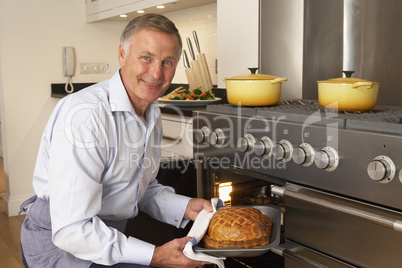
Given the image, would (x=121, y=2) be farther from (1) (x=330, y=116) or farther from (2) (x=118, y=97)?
(1) (x=330, y=116)

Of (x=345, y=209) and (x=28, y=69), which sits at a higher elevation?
(x=28, y=69)

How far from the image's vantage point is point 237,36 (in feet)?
7.38

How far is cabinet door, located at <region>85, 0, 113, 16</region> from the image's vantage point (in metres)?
3.44

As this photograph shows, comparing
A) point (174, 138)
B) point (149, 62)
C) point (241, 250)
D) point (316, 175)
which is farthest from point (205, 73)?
point (241, 250)

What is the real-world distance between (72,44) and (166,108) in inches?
67.0

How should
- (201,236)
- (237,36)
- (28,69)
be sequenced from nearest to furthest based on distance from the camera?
(201,236), (237,36), (28,69)

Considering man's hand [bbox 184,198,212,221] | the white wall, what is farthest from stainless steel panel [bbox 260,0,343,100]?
the white wall

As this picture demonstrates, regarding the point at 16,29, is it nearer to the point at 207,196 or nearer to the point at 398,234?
the point at 207,196

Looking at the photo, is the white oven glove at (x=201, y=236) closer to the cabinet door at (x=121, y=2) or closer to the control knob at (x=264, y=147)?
the control knob at (x=264, y=147)

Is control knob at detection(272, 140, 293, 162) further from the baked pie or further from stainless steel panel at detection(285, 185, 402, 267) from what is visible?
the baked pie

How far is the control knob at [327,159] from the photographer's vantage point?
1.29 meters

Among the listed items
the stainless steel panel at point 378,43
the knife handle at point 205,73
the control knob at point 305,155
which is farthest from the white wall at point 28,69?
the control knob at point 305,155

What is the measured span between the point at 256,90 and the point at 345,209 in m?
0.57

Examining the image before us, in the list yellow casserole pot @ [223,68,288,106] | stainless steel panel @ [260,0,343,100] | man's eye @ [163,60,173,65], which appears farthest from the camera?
stainless steel panel @ [260,0,343,100]
